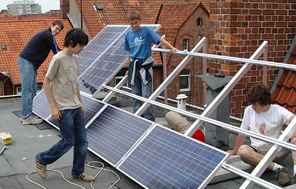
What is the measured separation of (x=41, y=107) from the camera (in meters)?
6.54

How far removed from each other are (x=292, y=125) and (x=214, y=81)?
146cm

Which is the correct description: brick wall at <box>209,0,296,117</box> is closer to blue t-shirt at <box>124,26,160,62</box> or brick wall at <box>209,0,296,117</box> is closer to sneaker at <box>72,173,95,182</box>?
blue t-shirt at <box>124,26,160,62</box>

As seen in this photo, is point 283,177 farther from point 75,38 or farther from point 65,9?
point 65,9

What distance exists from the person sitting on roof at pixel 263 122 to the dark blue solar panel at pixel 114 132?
3.54ft

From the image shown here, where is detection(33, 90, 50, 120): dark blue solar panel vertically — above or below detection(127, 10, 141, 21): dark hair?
below

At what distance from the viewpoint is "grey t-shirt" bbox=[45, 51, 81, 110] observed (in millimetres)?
3820

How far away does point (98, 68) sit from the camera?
6188 mm

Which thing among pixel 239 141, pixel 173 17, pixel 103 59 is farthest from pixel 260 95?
pixel 173 17

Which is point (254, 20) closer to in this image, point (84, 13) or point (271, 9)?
point (271, 9)

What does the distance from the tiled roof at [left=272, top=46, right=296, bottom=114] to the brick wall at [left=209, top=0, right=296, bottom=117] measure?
15 cm

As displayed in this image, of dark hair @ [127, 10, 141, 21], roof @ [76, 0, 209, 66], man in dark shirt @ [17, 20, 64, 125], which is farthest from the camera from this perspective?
roof @ [76, 0, 209, 66]

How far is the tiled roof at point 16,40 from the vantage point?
2980 centimetres

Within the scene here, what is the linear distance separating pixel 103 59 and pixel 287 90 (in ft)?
9.25

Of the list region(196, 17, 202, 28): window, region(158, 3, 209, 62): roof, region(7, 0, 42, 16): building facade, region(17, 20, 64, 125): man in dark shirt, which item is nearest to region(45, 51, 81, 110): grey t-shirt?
region(17, 20, 64, 125): man in dark shirt
